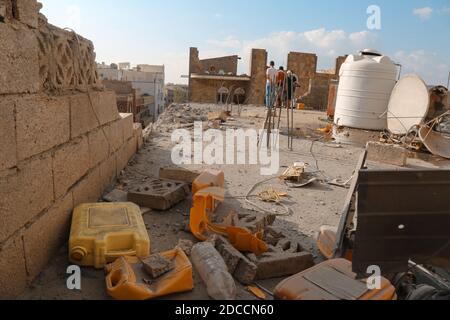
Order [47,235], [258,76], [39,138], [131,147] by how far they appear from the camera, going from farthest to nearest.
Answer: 1. [258,76]
2. [131,147]
3. [47,235]
4. [39,138]

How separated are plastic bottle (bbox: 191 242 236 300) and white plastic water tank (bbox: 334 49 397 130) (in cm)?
890

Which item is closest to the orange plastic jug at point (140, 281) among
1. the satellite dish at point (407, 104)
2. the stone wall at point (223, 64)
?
the satellite dish at point (407, 104)

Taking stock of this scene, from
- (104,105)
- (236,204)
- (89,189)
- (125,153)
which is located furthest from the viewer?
(125,153)

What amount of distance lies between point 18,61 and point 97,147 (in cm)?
206

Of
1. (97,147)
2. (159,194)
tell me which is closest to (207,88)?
(97,147)

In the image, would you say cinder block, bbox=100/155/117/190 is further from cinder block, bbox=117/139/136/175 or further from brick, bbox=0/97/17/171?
brick, bbox=0/97/17/171

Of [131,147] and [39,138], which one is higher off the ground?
[39,138]

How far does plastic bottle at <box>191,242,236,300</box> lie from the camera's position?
2631 millimetres

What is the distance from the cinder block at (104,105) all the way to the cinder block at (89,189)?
0.75 meters

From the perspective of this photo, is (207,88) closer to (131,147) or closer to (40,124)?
(131,147)

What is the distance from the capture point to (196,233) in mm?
3762

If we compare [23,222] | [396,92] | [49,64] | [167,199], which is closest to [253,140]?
[396,92]

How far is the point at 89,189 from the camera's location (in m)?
4.23

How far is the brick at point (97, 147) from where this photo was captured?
172 inches
